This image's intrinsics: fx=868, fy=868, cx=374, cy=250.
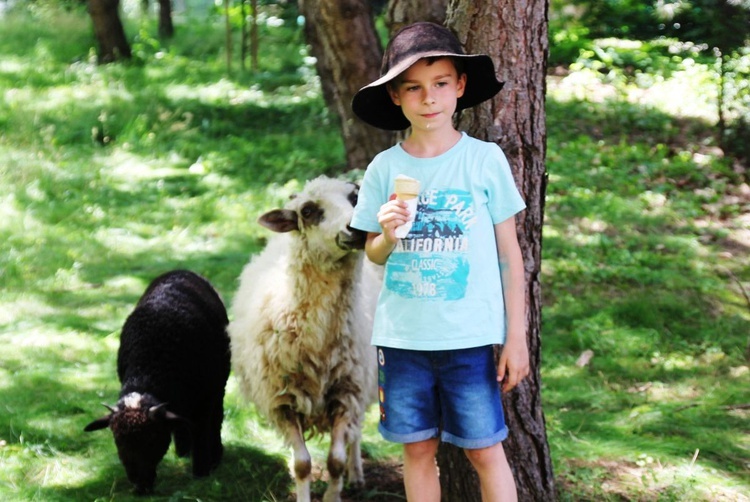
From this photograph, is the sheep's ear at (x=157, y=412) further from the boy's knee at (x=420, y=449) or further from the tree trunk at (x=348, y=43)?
the tree trunk at (x=348, y=43)

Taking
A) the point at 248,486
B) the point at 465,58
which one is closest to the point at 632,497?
the point at 248,486

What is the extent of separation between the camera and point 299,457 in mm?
4418

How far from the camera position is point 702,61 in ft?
44.3

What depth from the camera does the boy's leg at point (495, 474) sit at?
10.9ft

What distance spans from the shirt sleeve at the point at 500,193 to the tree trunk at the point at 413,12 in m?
3.02

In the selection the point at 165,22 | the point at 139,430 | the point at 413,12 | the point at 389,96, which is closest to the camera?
the point at 389,96

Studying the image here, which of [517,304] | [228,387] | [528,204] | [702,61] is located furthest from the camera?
[702,61]

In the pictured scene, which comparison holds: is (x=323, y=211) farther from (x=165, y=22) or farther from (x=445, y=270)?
(x=165, y=22)

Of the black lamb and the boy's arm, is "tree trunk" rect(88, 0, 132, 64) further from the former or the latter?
the boy's arm

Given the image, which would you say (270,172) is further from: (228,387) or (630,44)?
(630,44)

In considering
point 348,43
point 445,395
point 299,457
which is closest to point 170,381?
point 299,457

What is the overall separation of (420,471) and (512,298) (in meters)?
0.78

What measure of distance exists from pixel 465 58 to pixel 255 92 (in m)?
11.8

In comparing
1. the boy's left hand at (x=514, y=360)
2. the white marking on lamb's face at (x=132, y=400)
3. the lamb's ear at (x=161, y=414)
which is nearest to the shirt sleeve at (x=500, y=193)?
the boy's left hand at (x=514, y=360)
